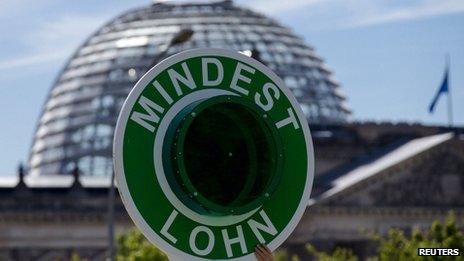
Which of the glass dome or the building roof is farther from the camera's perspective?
the glass dome

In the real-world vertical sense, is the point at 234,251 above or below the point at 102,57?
above

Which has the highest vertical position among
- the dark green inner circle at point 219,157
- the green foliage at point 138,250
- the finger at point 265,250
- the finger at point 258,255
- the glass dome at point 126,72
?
the dark green inner circle at point 219,157

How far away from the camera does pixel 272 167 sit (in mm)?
11320

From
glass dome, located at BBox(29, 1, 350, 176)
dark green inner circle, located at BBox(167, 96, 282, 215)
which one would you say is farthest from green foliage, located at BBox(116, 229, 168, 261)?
glass dome, located at BBox(29, 1, 350, 176)

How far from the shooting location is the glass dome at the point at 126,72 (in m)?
140

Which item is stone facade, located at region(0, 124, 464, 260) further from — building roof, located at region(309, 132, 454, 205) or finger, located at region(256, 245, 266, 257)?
finger, located at region(256, 245, 266, 257)

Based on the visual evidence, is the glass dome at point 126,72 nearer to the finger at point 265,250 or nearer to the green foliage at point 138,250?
the green foliage at point 138,250

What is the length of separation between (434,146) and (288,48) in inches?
1802

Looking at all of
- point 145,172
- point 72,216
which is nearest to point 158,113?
point 145,172

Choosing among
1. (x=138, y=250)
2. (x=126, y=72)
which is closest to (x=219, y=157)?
(x=138, y=250)

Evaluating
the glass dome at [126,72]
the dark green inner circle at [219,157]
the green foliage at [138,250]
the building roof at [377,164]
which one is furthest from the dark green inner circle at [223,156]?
the glass dome at [126,72]

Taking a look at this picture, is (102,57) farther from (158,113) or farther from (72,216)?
(158,113)

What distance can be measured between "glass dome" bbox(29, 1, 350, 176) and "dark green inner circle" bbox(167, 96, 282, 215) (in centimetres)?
12381

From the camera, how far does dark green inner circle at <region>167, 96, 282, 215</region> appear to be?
1107 centimetres
